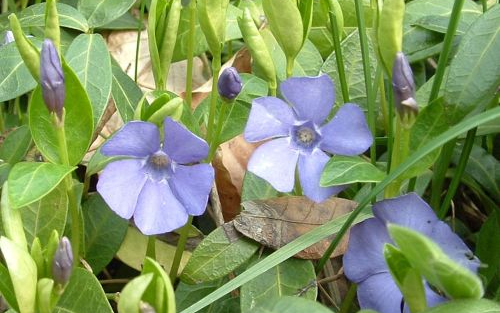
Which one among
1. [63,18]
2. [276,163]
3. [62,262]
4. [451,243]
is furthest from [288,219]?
[63,18]

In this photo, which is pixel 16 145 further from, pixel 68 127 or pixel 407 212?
pixel 407 212

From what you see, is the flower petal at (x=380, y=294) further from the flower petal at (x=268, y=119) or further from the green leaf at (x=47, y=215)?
the green leaf at (x=47, y=215)

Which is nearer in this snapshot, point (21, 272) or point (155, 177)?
point (21, 272)

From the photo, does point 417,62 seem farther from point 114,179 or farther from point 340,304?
point 114,179

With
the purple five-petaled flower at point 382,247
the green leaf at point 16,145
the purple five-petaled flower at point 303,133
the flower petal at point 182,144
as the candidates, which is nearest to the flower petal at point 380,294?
the purple five-petaled flower at point 382,247

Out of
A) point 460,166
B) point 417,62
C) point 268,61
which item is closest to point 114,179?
point 268,61

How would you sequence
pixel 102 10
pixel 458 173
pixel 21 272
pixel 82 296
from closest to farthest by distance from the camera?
pixel 21 272, pixel 82 296, pixel 458 173, pixel 102 10
